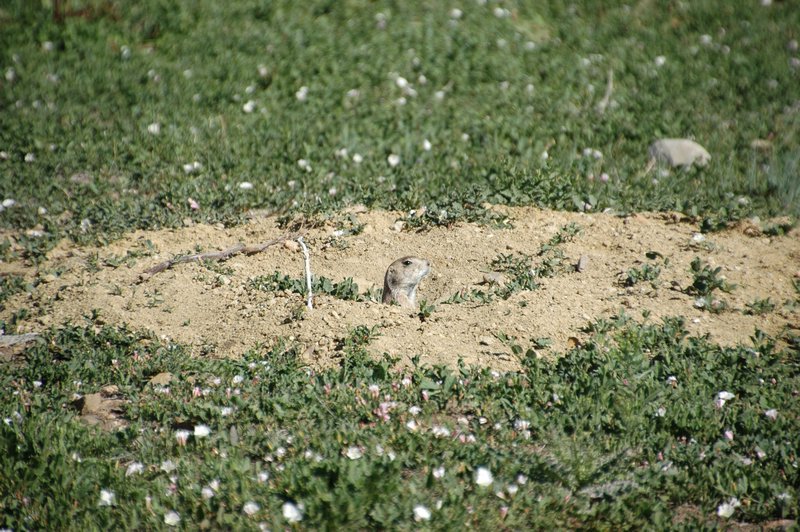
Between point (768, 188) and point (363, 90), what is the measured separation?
3.72m

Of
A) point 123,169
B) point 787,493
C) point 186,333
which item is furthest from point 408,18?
point 787,493

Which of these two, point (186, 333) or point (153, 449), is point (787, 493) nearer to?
point (153, 449)

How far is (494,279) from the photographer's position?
5.14m

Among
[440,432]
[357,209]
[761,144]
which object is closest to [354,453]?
[440,432]

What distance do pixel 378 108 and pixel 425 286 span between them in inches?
111

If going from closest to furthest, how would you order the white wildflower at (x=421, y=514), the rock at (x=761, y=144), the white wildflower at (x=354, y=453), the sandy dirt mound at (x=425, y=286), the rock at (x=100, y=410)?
the white wildflower at (x=421, y=514) < the white wildflower at (x=354, y=453) < the rock at (x=100, y=410) < the sandy dirt mound at (x=425, y=286) < the rock at (x=761, y=144)

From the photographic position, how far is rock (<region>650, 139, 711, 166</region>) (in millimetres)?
6891

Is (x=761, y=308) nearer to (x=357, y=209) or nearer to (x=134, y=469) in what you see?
Result: (x=357, y=209)

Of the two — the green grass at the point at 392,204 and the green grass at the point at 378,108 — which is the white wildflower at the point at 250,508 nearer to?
the green grass at the point at 392,204

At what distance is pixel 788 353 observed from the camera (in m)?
4.46

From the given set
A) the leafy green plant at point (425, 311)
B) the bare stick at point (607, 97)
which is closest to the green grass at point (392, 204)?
the leafy green plant at point (425, 311)

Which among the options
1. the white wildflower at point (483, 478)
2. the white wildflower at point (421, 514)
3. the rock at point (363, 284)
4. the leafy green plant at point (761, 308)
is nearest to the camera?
the white wildflower at point (421, 514)

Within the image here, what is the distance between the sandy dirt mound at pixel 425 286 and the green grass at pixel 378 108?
0.32 meters

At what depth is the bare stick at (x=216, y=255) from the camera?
543cm
